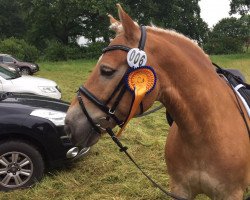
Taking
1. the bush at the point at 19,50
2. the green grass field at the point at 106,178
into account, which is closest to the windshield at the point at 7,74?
the green grass field at the point at 106,178

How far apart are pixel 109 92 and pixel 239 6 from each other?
38.5 metres

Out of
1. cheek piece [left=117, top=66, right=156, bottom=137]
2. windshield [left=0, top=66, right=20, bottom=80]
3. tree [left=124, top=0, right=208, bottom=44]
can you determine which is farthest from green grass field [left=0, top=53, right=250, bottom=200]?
tree [left=124, top=0, right=208, bottom=44]

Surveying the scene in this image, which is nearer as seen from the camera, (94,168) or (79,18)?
(94,168)

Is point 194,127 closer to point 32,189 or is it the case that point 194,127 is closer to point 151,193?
point 151,193

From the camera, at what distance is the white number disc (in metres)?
2.27

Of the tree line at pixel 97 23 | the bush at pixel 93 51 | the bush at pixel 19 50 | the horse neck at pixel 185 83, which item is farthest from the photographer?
the tree line at pixel 97 23

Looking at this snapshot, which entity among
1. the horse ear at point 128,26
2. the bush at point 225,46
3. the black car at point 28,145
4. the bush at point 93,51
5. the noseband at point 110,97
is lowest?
the bush at point 93,51

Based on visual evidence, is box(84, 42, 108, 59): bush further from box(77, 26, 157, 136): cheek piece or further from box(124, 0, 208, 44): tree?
box(77, 26, 157, 136): cheek piece

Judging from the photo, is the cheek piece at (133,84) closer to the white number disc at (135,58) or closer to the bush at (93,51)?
the white number disc at (135,58)

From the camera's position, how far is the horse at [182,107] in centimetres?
233

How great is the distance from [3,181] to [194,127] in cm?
314

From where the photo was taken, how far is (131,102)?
237cm

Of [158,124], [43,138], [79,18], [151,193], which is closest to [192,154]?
[151,193]

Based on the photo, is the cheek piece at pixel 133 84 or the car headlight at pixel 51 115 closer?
the cheek piece at pixel 133 84
